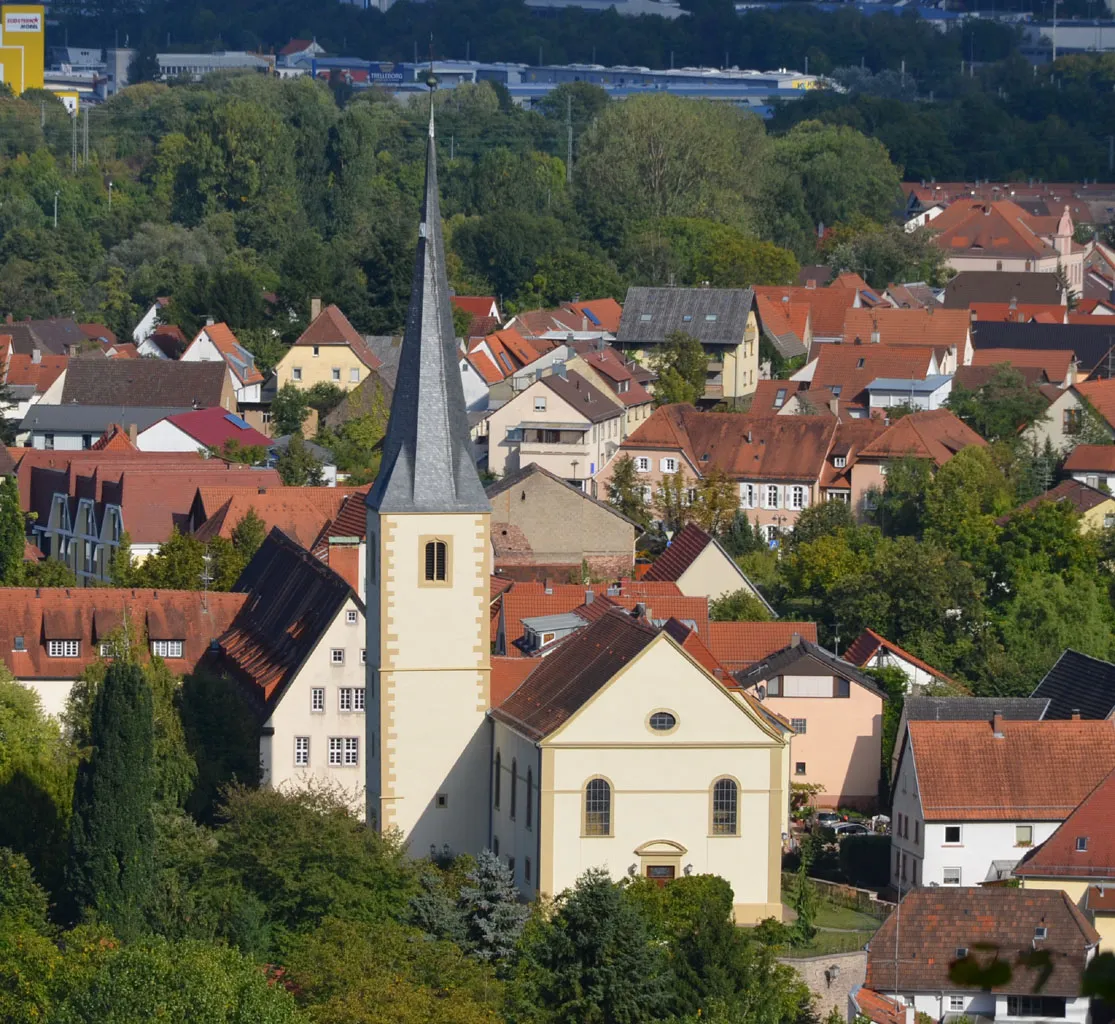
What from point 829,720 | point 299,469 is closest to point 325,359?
point 299,469

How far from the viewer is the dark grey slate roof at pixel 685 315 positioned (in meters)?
82.6

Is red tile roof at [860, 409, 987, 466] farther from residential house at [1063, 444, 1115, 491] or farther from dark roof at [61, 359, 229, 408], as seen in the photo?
dark roof at [61, 359, 229, 408]

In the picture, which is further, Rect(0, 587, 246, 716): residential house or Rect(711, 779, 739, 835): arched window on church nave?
Rect(0, 587, 246, 716): residential house

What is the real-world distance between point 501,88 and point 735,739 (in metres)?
135

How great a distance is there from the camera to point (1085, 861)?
138ft

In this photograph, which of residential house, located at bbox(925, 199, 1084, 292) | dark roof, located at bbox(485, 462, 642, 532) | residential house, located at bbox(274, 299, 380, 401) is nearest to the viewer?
dark roof, located at bbox(485, 462, 642, 532)

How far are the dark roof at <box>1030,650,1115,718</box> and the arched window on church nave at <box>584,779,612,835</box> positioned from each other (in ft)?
34.6

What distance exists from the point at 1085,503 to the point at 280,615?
72.1 feet

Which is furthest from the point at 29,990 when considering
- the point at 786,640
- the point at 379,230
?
the point at 379,230

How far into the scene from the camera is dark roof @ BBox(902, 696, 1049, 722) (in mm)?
47281

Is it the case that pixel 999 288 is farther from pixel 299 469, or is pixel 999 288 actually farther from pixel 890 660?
pixel 890 660

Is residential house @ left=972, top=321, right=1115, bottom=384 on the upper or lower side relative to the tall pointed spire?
upper

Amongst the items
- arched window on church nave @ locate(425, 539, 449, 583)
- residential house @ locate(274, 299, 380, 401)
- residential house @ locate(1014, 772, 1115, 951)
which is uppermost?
residential house @ locate(274, 299, 380, 401)

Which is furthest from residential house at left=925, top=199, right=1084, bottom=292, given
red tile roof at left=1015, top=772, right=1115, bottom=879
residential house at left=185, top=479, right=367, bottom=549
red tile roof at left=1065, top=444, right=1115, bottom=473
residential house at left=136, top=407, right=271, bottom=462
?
red tile roof at left=1015, top=772, right=1115, bottom=879
